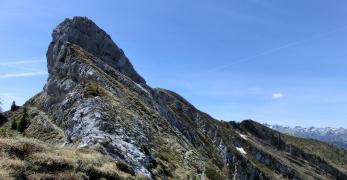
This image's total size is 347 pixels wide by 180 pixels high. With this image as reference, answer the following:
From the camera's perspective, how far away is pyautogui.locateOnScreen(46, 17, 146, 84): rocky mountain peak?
368 feet

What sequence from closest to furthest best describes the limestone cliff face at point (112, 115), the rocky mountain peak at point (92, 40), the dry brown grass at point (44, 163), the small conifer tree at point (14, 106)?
the dry brown grass at point (44, 163) < the limestone cliff face at point (112, 115) < the rocky mountain peak at point (92, 40) < the small conifer tree at point (14, 106)

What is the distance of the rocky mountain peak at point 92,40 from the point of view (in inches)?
4414

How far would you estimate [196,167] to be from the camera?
54844 mm

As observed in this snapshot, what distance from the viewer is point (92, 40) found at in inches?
4606

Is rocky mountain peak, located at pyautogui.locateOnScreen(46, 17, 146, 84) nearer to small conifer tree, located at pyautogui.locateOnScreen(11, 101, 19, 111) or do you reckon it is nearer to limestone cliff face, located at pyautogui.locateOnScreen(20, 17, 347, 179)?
limestone cliff face, located at pyautogui.locateOnScreen(20, 17, 347, 179)

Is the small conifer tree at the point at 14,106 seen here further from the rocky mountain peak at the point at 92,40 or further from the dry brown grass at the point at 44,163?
the dry brown grass at the point at 44,163

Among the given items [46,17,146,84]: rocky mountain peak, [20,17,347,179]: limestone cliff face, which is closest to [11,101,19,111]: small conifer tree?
[46,17,146,84]: rocky mountain peak

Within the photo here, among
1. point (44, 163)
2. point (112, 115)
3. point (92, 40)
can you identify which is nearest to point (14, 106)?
point (92, 40)

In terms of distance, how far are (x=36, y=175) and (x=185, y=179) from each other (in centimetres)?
2457

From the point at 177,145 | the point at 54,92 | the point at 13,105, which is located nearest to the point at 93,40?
the point at 13,105

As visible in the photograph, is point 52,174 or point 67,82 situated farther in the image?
point 67,82

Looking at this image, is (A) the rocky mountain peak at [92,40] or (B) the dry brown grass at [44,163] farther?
(A) the rocky mountain peak at [92,40]

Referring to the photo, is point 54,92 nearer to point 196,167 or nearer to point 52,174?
point 196,167

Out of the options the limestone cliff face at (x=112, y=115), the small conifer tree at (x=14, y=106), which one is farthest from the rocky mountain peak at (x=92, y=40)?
the small conifer tree at (x=14, y=106)
